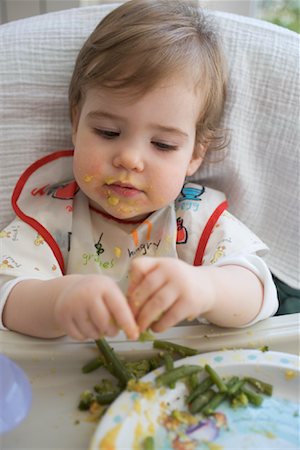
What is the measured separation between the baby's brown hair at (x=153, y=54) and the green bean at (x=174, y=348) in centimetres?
34

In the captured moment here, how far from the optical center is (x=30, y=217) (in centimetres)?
94

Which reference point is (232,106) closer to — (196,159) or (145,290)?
(196,159)

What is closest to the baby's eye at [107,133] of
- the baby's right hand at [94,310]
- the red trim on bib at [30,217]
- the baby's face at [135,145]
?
the baby's face at [135,145]

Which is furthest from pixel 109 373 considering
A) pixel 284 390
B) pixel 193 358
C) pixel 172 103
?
pixel 172 103

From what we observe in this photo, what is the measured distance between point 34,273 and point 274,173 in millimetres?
473

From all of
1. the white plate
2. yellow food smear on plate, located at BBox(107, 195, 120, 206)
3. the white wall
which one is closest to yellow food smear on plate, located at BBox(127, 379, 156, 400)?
the white plate

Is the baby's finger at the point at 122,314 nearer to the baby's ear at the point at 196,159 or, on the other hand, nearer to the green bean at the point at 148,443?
the green bean at the point at 148,443

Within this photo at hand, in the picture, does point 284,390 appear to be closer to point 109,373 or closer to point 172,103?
point 109,373

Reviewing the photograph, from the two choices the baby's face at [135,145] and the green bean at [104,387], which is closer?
the green bean at [104,387]

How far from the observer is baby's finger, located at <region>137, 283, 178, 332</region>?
624mm

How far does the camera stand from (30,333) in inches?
29.7

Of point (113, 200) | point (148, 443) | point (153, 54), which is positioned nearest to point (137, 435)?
point (148, 443)

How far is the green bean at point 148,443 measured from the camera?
61cm

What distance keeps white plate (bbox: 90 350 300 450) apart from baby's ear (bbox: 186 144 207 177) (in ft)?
1.24
